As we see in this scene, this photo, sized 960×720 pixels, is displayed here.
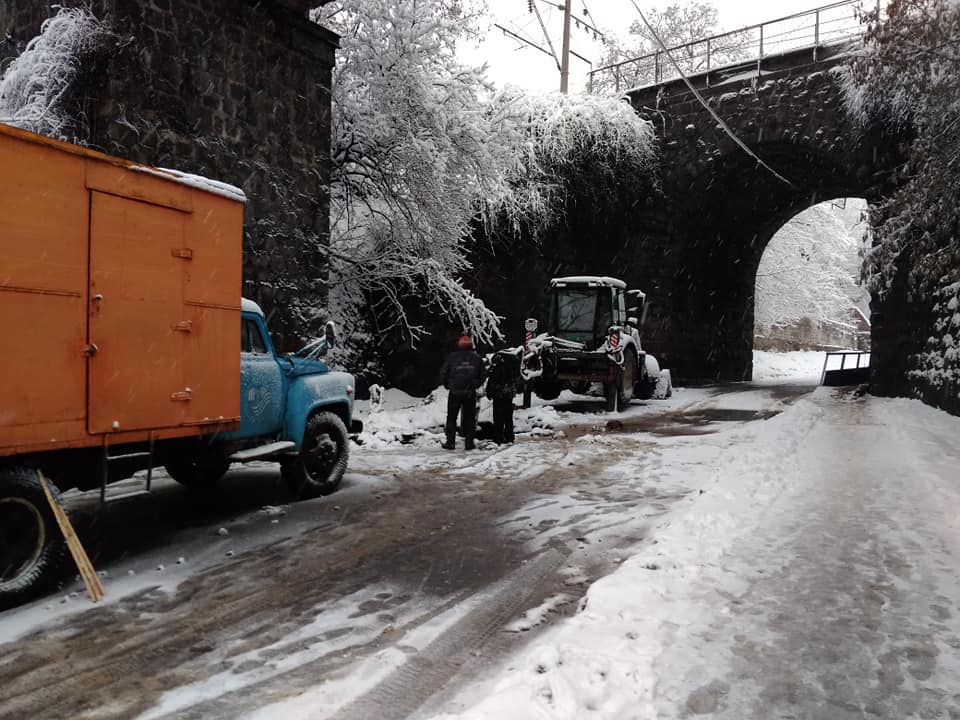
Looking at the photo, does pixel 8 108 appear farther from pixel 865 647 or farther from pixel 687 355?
pixel 687 355

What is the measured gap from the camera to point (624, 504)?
7.50m

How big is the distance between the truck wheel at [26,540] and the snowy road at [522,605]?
0.50ft

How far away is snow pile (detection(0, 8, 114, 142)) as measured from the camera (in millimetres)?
9781

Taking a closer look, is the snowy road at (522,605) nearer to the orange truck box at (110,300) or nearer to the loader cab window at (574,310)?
the orange truck box at (110,300)

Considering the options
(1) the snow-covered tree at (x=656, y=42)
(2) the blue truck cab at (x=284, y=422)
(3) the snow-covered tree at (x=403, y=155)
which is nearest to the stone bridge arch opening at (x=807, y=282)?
(1) the snow-covered tree at (x=656, y=42)

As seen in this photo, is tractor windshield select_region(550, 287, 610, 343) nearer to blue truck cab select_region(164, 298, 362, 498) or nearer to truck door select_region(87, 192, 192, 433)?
blue truck cab select_region(164, 298, 362, 498)

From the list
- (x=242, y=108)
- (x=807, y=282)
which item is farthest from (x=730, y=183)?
(x=807, y=282)

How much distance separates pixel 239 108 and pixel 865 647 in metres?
11.5

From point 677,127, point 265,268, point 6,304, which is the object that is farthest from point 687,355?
point 6,304

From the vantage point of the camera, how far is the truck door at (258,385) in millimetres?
6836

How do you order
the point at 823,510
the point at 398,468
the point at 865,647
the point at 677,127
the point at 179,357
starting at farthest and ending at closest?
the point at 677,127 < the point at 398,468 < the point at 823,510 < the point at 179,357 < the point at 865,647

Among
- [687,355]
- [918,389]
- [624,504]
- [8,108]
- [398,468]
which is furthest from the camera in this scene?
[687,355]

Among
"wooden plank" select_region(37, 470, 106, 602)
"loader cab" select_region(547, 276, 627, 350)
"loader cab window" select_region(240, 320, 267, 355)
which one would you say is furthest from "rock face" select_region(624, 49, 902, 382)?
"wooden plank" select_region(37, 470, 106, 602)

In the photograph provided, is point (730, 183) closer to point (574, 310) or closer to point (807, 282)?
point (574, 310)
